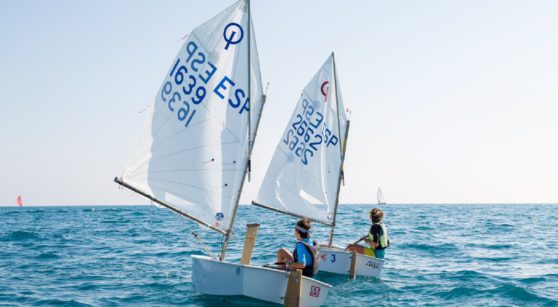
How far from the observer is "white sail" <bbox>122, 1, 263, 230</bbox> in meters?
10.9

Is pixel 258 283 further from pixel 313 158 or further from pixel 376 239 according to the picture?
pixel 313 158

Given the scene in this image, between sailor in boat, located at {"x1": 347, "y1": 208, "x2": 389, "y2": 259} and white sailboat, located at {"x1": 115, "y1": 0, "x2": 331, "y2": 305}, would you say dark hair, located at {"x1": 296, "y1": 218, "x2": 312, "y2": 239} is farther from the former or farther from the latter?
sailor in boat, located at {"x1": 347, "y1": 208, "x2": 389, "y2": 259}

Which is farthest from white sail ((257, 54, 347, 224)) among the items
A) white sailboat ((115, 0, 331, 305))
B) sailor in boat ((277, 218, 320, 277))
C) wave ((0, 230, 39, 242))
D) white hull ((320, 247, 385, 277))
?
wave ((0, 230, 39, 242))

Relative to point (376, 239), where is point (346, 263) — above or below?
below

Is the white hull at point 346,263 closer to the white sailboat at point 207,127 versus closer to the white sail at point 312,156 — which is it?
the white sail at point 312,156

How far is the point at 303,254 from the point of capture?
33.8 feet

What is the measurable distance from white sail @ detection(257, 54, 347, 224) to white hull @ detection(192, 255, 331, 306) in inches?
193

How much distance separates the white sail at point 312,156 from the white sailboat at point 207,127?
4146 mm

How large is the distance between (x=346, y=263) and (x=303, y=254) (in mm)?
4301

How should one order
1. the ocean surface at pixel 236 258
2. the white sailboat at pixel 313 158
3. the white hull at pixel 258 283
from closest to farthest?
the white hull at pixel 258 283
the ocean surface at pixel 236 258
the white sailboat at pixel 313 158

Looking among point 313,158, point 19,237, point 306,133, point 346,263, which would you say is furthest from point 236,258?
point 19,237

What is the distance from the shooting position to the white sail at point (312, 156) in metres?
15.6

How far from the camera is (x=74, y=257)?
58.2 ft

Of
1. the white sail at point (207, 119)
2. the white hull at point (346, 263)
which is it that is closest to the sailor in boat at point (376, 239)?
the white hull at point (346, 263)
